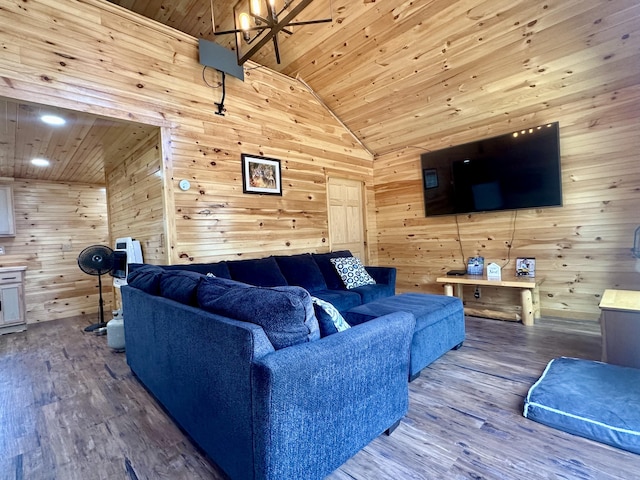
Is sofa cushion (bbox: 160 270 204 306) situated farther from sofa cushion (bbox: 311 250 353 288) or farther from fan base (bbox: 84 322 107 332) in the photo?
fan base (bbox: 84 322 107 332)

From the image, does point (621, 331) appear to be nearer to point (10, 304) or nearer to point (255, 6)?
point (255, 6)

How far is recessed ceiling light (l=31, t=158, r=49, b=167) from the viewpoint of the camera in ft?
13.6

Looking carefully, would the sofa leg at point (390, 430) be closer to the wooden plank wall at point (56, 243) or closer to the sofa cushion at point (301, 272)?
the sofa cushion at point (301, 272)

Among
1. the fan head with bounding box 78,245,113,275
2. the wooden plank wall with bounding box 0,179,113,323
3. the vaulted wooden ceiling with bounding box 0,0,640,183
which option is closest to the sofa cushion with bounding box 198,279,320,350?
the vaulted wooden ceiling with bounding box 0,0,640,183

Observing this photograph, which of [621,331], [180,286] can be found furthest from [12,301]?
[621,331]

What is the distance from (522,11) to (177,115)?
324 centimetres

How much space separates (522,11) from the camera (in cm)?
264

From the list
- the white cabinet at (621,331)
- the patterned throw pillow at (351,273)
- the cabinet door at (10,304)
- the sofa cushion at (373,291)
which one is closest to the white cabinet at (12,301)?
the cabinet door at (10,304)

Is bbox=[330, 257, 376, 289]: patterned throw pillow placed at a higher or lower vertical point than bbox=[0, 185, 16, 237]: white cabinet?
lower

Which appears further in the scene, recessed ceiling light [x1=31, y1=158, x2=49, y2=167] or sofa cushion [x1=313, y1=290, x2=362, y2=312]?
recessed ceiling light [x1=31, y1=158, x2=49, y2=167]

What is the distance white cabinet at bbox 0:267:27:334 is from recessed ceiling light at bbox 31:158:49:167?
4.78 feet

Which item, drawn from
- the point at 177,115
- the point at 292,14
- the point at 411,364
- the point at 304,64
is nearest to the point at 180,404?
the point at 411,364

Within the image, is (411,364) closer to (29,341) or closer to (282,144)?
(282,144)

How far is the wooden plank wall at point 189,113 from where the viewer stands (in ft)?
7.73
